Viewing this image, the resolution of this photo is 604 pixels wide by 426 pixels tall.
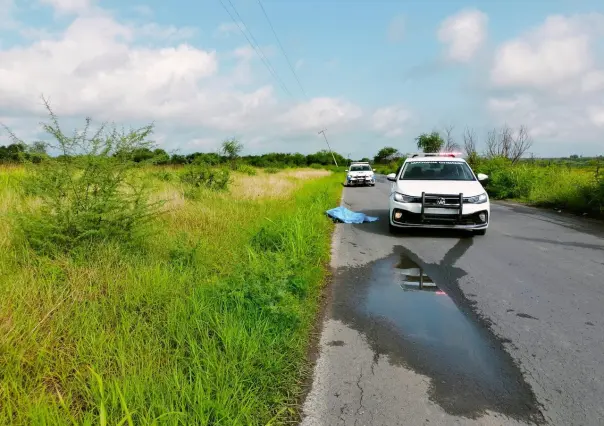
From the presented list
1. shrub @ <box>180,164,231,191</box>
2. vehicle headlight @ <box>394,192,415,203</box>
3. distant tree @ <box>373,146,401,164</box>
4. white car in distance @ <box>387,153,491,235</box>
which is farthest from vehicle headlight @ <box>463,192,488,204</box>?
distant tree @ <box>373,146,401,164</box>

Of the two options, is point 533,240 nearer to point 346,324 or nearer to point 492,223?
point 492,223

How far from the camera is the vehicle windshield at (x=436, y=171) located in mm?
8797

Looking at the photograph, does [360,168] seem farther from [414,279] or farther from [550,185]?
[414,279]

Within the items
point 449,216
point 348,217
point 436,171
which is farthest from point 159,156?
point 436,171

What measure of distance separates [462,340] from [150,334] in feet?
8.91

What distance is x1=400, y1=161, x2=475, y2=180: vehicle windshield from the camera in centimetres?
880

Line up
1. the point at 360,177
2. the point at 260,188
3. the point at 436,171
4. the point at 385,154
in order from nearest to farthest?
1. the point at 436,171
2. the point at 260,188
3. the point at 360,177
4. the point at 385,154

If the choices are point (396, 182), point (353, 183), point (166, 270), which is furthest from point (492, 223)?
point (353, 183)

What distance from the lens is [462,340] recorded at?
3.41 meters

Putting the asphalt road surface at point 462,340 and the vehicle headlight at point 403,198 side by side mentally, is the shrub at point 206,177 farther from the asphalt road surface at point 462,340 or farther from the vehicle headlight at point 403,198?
the asphalt road surface at point 462,340

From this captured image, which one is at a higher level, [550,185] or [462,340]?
[550,185]

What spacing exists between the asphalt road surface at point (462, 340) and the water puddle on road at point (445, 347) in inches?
0.4

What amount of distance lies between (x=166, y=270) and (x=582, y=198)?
498 inches

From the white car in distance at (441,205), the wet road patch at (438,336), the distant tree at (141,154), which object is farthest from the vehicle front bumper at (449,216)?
the distant tree at (141,154)
